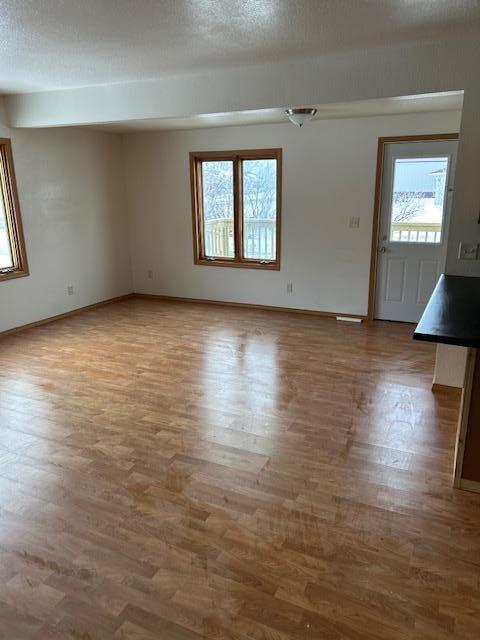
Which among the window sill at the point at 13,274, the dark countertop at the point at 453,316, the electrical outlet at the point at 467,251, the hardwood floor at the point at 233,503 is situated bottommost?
the hardwood floor at the point at 233,503

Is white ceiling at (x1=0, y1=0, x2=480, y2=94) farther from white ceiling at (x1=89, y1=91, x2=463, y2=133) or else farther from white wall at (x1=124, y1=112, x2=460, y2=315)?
white wall at (x1=124, y1=112, x2=460, y2=315)

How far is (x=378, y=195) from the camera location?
512cm

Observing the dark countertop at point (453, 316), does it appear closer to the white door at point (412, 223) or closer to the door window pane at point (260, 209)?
the white door at point (412, 223)

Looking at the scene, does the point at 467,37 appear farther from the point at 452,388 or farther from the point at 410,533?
the point at 410,533

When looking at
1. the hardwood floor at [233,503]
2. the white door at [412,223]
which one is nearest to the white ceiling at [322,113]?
the white door at [412,223]

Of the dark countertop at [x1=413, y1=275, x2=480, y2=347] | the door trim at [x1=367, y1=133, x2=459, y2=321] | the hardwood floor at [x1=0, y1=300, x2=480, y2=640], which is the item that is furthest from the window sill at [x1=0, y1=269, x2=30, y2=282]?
the dark countertop at [x1=413, y1=275, x2=480, y2=347]

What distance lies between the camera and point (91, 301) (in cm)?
626

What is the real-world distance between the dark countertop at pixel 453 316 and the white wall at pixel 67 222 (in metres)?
4.39

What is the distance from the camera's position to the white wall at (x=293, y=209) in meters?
5.16

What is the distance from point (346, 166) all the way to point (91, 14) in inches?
137

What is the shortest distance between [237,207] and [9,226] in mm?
2691

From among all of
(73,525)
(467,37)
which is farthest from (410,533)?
(467,37)

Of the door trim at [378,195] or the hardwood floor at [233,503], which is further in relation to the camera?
the door trim at [378,195]

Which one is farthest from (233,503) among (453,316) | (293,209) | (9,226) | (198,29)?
(9,226)
